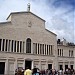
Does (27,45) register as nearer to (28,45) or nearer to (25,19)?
(28,45)

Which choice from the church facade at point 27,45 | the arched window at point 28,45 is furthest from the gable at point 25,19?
the arched window at point 28,45

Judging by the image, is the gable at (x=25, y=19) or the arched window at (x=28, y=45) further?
the arched window at (x=28, y=45)

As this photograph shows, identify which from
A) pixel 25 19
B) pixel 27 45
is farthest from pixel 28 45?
pixel 25 19

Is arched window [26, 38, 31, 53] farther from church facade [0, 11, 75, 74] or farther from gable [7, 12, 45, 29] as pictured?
gable [7, 12, 45, 29]

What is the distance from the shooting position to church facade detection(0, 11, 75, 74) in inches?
1572

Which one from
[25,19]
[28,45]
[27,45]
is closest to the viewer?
[27,45]

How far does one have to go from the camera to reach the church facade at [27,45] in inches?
1572

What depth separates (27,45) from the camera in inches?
1681

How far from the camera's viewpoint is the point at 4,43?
39.9 meters

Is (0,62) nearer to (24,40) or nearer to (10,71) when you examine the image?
(10,71)

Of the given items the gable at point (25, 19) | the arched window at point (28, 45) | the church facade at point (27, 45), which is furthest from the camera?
the arched window at point (28, 45)

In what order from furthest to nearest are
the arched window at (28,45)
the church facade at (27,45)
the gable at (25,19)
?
1. the arched window at (28,45)
2. the gable at (25,19)
3. the church facade at (27,45)

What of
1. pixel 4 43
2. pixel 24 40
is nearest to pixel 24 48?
pixel 24 40

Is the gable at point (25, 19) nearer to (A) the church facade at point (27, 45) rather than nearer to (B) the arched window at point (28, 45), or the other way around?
(A) the church facade at point (27, 45)
